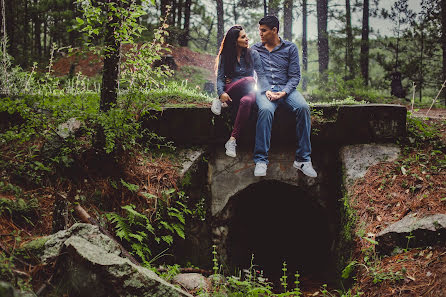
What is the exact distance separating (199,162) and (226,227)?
1.13 m

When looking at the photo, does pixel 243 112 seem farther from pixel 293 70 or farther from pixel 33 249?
pixel 33 249

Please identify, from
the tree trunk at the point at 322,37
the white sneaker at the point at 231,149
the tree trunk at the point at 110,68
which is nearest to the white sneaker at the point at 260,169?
the white sneaker at the point at 231,149

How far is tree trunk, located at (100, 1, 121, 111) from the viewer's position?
3.97 m

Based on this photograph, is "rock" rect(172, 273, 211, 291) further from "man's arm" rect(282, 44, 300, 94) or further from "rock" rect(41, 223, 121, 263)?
"man's arm" rect(282, 44, 300, 94)

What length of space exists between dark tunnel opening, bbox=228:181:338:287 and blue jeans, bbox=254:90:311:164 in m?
0.83

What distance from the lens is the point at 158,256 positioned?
4.09 m

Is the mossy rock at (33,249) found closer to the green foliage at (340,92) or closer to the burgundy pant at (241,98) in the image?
the burgundy pant at (241,98)

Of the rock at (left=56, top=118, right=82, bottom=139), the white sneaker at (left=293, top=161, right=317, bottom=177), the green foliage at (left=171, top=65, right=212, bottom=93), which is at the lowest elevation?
the white sneaker at (left=293, top=161, right=317, bottom=177)

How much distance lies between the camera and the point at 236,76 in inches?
200

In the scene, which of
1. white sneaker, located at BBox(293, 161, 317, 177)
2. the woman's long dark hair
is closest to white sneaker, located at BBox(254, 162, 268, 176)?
white sneaker, located at BBox(293, 161, 317, 177)

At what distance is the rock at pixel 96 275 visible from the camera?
8.62ft

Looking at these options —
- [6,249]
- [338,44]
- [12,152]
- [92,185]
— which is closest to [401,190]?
[92,185]

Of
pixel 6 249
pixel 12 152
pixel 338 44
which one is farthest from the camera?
pixel 338 44

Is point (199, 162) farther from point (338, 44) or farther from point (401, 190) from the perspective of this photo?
point (338, 44)
